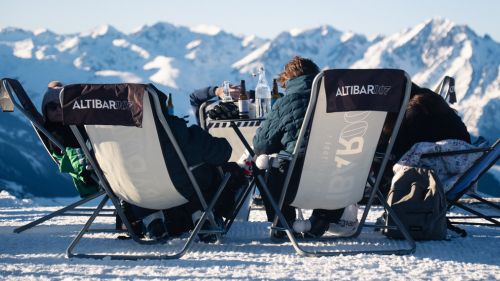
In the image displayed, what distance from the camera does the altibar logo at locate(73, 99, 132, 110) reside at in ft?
14.0

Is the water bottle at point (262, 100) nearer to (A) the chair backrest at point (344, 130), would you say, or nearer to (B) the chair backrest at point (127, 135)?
(A) the chair backrest at point (344, 130)

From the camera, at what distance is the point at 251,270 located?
406 cm

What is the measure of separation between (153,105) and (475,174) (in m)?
2.12

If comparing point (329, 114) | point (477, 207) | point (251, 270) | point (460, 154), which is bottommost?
point (477, 207)

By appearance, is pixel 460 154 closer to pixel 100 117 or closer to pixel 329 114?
pixel 329 114

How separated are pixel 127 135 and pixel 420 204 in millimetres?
1857

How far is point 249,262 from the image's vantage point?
4.28 metres

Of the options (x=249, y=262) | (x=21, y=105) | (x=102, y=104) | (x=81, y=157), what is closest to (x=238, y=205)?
(x=249, y=262)

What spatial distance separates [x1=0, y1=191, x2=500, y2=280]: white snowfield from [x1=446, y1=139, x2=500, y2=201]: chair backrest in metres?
0.30

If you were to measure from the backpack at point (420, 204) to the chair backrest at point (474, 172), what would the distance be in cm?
20

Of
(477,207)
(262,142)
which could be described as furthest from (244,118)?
(477,207)

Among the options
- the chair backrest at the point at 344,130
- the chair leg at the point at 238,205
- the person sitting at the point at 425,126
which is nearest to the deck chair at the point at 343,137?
the chair backrest at the point at 344,130

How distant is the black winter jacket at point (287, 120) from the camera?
15.4 feet

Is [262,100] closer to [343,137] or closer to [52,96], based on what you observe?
[52,96]
